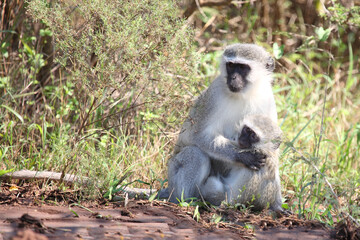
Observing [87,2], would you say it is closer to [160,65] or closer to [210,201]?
[160,65]

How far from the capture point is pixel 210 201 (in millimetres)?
4902

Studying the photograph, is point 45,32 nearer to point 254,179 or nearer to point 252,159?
point 252,159

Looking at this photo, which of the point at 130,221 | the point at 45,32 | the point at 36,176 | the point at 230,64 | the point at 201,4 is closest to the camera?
the point at 130,221

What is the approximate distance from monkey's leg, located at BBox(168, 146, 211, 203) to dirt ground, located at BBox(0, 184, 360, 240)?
11.6 inches

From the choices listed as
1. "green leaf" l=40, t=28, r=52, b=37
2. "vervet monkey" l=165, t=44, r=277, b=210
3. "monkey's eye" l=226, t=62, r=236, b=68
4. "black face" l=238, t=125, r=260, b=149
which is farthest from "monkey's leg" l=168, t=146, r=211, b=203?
"green leaf" l=40, t=28, r=52, b=37

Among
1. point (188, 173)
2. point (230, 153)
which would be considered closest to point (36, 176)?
point (188, 173)

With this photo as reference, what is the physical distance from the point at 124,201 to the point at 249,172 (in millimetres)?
1267

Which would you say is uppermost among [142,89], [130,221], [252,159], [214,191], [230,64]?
[230,64]

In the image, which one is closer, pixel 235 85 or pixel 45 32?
pixel 235 85

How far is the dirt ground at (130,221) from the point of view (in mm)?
3588

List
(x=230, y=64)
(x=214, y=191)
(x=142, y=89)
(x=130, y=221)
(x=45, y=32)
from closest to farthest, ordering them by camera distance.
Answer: (x=130, y=221) → (x=142, y=89) → (x=214, y=191) → (x=230, y=64) → (x=45, y=32)

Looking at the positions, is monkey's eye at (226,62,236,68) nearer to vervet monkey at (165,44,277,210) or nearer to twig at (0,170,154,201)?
vervet monkey at (165,44,277,210)

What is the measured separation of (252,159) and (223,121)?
1.61ft

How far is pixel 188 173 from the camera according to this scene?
4.82 m
